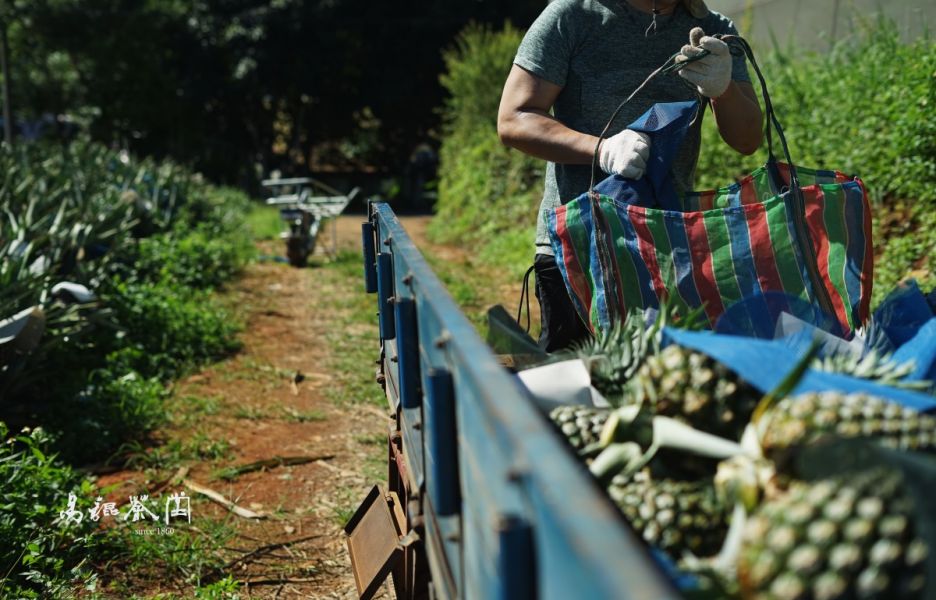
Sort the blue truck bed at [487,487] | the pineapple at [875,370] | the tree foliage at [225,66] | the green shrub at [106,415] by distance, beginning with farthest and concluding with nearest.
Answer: the tree foliage at [225,66]
the green shrub at [106,415]
the pineapple at [875,370]
the blue truck bed at [487,487]

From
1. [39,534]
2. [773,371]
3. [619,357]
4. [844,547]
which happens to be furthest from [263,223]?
[844,547]

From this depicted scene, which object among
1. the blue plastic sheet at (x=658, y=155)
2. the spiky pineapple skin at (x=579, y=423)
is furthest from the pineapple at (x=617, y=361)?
the blue plastic sheet at (x=658, y=155)

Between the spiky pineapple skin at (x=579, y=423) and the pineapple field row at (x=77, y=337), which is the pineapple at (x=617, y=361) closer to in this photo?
the spiky pineapple skin at (x=579, y=423)

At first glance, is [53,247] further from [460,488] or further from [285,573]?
[460,488]

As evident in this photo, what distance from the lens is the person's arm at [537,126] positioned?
266 centimetres

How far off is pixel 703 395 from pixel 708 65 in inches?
55.2

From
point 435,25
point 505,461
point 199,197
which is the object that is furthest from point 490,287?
point 435,25

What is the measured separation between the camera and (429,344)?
5.50 feet

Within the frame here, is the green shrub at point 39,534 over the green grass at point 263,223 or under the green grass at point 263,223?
over

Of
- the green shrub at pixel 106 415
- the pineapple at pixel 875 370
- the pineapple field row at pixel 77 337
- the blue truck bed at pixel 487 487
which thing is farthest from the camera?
the green shrub at pixel 106 415

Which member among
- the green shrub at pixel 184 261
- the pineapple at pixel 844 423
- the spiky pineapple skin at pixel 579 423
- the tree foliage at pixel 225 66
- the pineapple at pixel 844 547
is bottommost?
the green shrub at pixel 184 261

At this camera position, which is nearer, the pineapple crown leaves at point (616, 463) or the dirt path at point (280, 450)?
the pineapple crown leaves at point (616, 463)

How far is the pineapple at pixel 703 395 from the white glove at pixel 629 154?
3.32 feet
